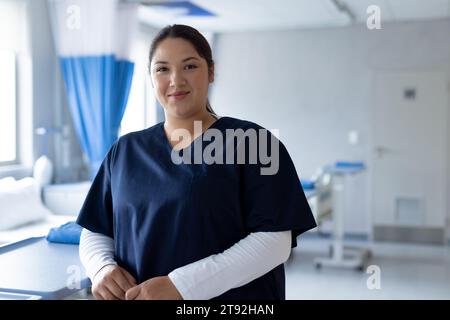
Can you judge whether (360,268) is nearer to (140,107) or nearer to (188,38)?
(140,107)

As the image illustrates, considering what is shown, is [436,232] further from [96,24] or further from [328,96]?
[96,24]

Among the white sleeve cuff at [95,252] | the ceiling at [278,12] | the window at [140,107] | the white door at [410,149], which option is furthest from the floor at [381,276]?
the white sleeve cuff at [95,252]

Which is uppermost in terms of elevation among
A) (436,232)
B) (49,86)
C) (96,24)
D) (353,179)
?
(96,24)

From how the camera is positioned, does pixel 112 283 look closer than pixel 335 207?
Yes

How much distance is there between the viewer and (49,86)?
A: 15.5 feet

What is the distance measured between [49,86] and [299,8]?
2.29m

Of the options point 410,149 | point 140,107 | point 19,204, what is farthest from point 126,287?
point 410,149

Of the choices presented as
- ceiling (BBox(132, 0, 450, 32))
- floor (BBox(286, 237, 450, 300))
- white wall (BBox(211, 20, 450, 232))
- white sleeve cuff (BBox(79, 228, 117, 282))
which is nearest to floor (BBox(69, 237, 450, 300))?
floor (BBox(286, 237, 450, 300))

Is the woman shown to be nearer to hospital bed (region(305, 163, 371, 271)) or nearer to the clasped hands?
the clasped hands

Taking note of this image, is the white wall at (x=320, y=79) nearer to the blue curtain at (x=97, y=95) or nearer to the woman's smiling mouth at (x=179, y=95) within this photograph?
the blue curtain at (x=97, y=95)

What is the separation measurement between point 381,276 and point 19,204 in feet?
9.09

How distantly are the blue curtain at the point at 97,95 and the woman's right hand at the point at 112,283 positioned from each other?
10.4ft

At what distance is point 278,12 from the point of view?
211 inches
